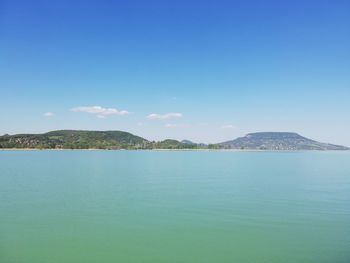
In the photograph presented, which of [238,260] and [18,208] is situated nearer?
[238,260]

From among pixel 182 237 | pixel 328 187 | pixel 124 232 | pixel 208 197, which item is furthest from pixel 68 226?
pixel 328 187

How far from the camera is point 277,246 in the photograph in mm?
18875

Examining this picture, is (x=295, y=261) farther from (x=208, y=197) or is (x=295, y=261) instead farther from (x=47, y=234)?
(x=208, y=197)

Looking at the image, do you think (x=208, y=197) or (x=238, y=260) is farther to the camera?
(x=208, y=197)

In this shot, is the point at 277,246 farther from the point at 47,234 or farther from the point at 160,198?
the point at 160,198

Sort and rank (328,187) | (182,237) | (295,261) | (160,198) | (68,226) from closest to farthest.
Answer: (295,261) → (182,237) → (68,226) → (160,198) → (328,187)

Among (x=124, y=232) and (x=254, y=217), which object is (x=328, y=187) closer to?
(x=254, y=217)

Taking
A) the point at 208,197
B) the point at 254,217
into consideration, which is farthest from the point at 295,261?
the point at 208,197

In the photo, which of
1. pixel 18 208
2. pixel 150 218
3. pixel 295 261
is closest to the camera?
pixel 295 261

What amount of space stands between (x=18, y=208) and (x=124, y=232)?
1296 centimetres

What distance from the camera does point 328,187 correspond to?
4456 centimetres

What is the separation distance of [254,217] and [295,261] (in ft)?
31.2

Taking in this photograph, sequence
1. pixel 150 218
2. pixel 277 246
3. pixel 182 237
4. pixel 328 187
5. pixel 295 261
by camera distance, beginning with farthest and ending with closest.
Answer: pixel 328 187
pixel 150 218
pixel 182 237
pixel 277 246
pixel 295 261

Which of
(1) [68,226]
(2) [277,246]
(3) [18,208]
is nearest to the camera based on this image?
(2) [277,246]
